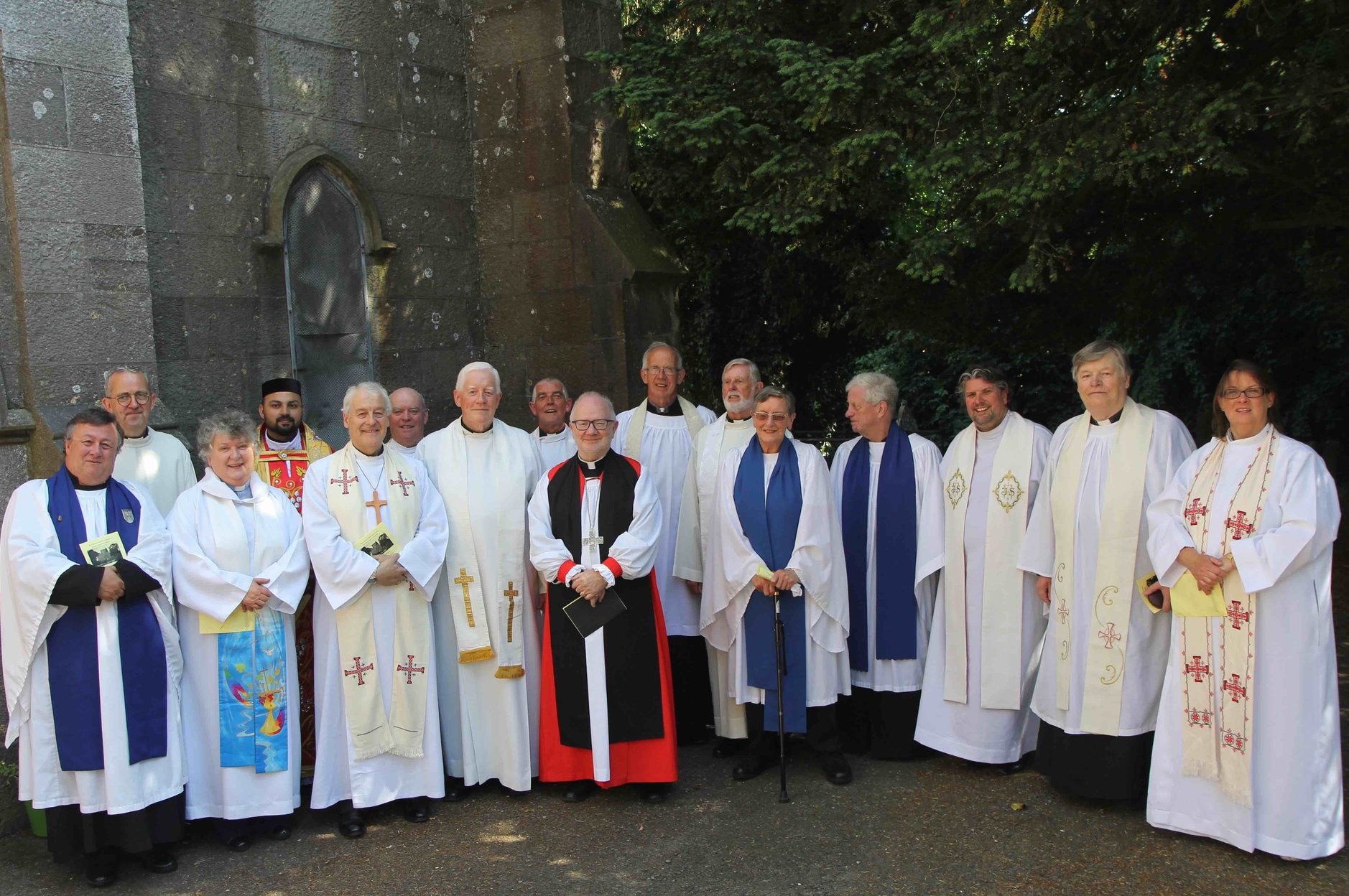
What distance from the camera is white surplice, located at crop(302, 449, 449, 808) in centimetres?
495

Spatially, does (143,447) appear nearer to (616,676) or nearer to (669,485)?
(616,676)

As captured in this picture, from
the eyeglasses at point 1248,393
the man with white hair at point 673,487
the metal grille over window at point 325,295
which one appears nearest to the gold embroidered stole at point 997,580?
the eyeglasses at point 1248,393

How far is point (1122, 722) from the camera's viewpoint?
16.0 feet

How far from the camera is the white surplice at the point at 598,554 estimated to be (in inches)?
Answer: 201

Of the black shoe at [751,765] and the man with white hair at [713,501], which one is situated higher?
the man with white hair at [713,501]

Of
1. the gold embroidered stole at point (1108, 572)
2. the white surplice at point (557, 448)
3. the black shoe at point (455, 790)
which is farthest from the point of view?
the white surplice at point (557, 448)

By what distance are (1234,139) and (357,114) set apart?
499 centimetres

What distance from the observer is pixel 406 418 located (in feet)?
19.3

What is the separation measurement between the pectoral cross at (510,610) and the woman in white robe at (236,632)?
985 millimetres

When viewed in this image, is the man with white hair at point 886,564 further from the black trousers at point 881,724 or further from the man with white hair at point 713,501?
the man with white hair at point 713,501

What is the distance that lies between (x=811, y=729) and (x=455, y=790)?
1.73 metres

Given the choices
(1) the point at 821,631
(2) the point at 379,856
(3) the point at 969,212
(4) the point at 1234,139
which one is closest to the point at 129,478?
(2) the point at 379,856

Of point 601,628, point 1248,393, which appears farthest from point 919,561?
point 1248,393

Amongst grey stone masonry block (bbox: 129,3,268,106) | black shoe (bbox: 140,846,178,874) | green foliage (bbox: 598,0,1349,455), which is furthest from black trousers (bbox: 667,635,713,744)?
grey stone masonry block (bbox: 129,3,268,106)
